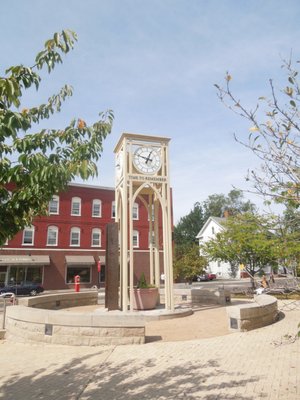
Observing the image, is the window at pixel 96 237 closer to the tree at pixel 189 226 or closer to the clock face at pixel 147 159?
the clock face at pixel 147 159

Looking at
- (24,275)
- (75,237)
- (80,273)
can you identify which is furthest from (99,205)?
(24,275)

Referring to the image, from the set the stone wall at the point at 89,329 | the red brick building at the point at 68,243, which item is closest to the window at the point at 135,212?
the red brick building at the point at 68,243

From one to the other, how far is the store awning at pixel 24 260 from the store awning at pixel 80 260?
7.26ft

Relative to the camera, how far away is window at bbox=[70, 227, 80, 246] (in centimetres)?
3662

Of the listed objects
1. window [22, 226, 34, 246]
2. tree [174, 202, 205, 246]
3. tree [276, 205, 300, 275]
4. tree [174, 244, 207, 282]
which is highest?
tree [174, 202, 205, 246]

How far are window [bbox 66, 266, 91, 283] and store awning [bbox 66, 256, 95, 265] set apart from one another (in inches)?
36.4

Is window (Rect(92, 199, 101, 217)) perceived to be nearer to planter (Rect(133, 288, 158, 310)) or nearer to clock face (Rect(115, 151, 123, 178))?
clock face (Rect(115, 151, 123, 178))

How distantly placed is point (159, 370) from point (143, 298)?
711 centimetres

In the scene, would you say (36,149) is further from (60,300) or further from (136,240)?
(136,240)

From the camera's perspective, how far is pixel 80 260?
117 ft

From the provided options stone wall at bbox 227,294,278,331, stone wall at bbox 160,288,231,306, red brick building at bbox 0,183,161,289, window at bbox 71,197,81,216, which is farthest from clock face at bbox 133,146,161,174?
window at bbox 71,197,81,216

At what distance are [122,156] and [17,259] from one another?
2390 cm

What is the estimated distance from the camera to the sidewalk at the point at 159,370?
5.03m

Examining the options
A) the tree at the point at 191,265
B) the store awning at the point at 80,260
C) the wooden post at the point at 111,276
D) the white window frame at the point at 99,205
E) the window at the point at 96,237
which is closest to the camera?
the wooden post at the point at 111,276
